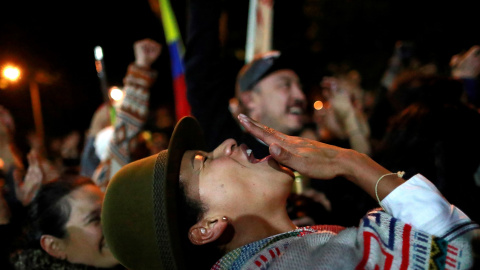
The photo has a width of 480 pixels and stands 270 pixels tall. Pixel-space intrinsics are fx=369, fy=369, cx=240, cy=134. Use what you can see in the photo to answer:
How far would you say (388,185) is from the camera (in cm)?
155

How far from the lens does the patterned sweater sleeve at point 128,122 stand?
312 cm

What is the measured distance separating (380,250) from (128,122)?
2.40 m

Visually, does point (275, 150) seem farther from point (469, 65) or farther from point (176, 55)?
point (469, 65)

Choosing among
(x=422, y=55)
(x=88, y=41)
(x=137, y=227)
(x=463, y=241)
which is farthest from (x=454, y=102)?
(x=88, y=41)

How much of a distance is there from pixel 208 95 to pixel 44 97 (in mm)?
11146

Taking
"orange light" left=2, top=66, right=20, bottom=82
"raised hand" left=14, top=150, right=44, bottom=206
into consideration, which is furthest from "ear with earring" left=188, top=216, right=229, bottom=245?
"orange light" left=2, top=66, right=20, bottom=82

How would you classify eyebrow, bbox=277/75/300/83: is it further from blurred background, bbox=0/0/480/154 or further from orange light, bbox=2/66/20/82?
blurred background, bbox=0/0/480/154

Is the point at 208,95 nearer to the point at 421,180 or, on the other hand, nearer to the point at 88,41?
the point at 421,180

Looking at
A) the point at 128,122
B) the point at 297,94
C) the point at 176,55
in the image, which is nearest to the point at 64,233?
the point at 128,122

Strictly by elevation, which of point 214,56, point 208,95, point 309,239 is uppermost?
point 214,56

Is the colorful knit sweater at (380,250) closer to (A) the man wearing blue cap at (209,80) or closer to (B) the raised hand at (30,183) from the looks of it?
(A) the man wearing blue cap at (209,80)

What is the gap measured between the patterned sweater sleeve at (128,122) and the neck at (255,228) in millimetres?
1519

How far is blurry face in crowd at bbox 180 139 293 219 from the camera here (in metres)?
1.91

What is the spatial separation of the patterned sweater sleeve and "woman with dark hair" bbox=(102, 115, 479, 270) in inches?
43.8
